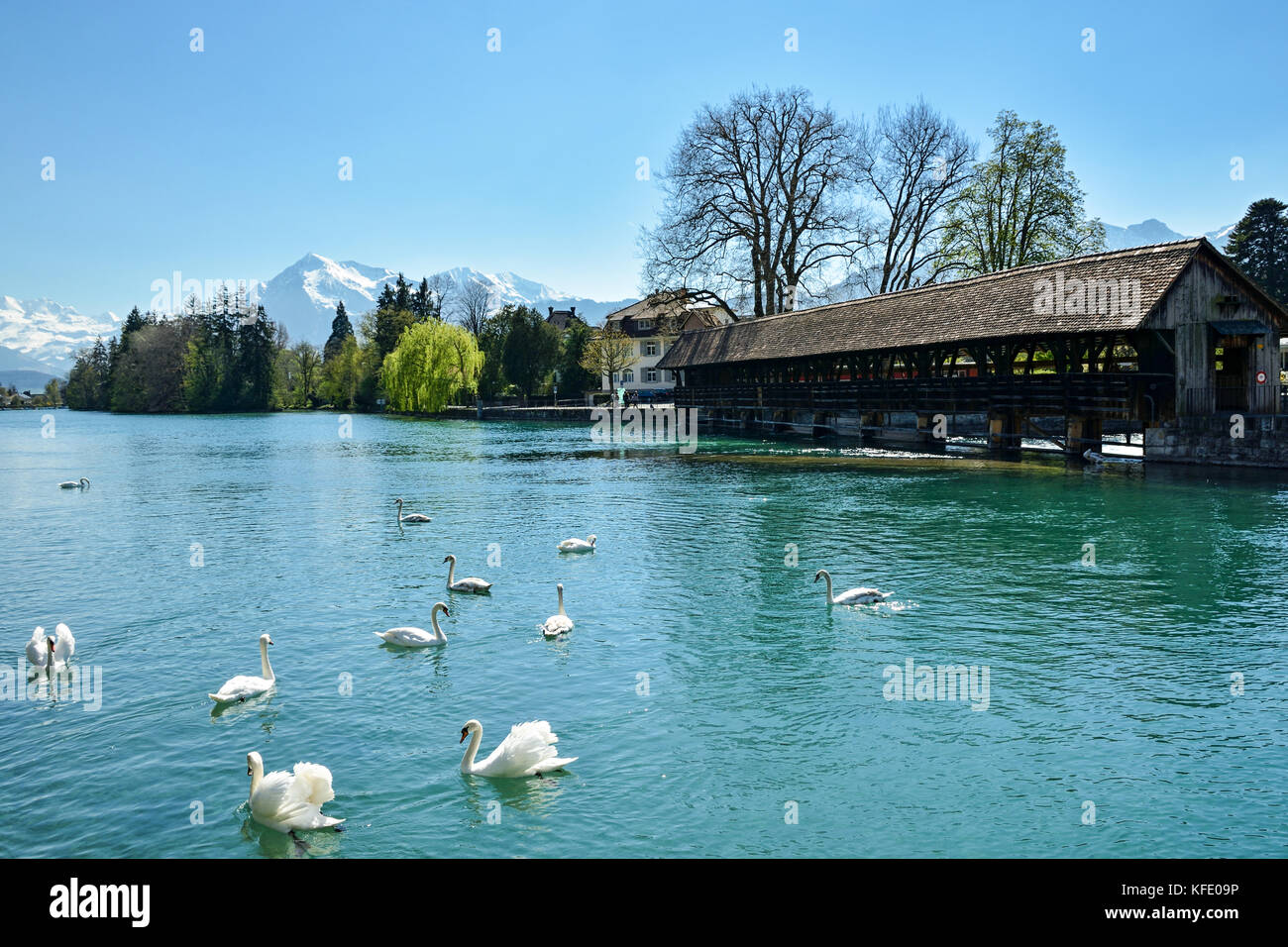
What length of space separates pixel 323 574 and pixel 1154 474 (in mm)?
24794

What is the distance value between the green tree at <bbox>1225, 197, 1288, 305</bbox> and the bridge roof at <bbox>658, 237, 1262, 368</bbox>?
110ft

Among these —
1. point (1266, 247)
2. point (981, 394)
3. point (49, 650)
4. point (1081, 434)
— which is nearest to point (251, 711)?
point (49, 650)

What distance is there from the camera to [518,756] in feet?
27.8

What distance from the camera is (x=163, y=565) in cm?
1866

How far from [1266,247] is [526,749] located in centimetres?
7243

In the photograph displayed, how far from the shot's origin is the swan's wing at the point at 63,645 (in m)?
11.9

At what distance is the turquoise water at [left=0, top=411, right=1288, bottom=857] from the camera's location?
7762 millimetres

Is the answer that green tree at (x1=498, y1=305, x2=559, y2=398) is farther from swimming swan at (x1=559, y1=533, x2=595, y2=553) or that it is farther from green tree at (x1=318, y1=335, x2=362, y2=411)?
swimming swan at (x1=559, y1=533, x2=595, y2=553)

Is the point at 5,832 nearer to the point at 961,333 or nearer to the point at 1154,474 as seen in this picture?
the point at 1154,474

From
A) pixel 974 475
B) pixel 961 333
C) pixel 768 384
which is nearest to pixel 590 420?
pixel 768 384

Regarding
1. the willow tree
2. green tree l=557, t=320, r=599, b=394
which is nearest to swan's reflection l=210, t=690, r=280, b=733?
green tree l=557, t=320, r=599, b=394

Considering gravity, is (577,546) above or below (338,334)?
below

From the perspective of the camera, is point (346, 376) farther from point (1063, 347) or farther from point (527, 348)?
point (1063, 347)
